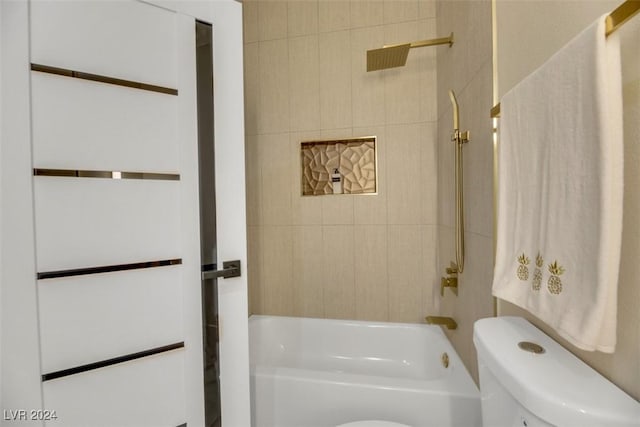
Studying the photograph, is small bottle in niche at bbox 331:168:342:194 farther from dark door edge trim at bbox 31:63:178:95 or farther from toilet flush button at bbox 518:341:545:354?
toilet flush button at bbox 518:341:545:354

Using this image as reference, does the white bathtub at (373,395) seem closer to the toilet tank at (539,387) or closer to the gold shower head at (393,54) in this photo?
the toilet tank at (539,387)

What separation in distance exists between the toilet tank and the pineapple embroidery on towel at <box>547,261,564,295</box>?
0.50 feet

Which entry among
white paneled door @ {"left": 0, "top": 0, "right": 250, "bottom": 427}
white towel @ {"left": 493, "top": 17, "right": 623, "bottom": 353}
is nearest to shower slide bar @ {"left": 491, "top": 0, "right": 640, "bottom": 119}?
white towel @ {"left": 493, "top": 17, "right": 623, "bottom": 353}

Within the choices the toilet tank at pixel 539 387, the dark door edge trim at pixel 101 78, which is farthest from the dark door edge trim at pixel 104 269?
the toilet tank at pixel 539 387

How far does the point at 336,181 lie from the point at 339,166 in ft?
0.35

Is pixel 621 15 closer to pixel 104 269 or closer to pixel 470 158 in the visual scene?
pixel 470 158

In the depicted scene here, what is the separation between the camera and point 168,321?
0.98 meters

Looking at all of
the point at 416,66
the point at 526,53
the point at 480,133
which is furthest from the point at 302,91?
the point at 526,53

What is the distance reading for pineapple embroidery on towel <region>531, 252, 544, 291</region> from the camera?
580mm

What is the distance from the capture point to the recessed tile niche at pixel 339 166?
1962 mm

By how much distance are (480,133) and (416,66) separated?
0.96 m

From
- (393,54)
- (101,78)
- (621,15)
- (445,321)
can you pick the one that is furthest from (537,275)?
(393,54)

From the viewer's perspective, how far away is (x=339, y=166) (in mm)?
2002

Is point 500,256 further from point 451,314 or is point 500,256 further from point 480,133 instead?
point 451,314
